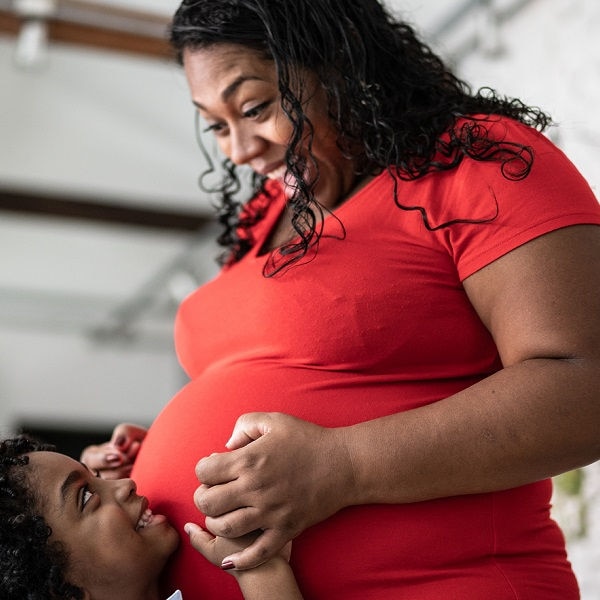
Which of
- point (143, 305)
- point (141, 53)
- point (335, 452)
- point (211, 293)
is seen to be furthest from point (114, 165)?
point (335, 452)

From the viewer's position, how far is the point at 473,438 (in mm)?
953

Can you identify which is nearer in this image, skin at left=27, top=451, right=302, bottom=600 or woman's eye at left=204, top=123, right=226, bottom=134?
skin at left=27, top=451, right=302, bottom=600

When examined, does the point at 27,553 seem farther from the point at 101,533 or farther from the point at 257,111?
the point at 257,111

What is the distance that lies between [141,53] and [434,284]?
2.82 m

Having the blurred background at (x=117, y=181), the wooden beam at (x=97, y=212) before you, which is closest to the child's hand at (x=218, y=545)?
the blurred background at (x=117, y=181)

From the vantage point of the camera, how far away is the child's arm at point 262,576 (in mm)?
971

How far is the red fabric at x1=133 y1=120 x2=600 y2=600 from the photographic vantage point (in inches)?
39.8

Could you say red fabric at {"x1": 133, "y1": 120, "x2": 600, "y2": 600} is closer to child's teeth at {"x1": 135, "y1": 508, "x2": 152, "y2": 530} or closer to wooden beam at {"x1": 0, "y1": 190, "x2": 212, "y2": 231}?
child's teeth at {"x1": 135, "y1": 508, "x2": 152, "y2": 530}

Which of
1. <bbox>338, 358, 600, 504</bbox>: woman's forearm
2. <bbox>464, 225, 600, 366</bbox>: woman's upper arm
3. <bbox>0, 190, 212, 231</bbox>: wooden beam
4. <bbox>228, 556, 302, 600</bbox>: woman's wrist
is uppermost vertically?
<bbox>0, 190, 212, 231</bbox>: wooden beam

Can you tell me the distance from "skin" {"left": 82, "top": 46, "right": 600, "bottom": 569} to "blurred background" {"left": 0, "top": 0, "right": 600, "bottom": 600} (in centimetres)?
127

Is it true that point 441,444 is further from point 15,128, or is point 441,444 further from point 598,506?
point 15,128

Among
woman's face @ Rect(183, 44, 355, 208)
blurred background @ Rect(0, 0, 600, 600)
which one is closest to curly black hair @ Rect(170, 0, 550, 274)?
woman's face @ Rect(183, 44, 355, 208)

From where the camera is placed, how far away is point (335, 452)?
959 millimetres

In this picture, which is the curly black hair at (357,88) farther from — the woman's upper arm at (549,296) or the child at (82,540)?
the child at (82,540)
